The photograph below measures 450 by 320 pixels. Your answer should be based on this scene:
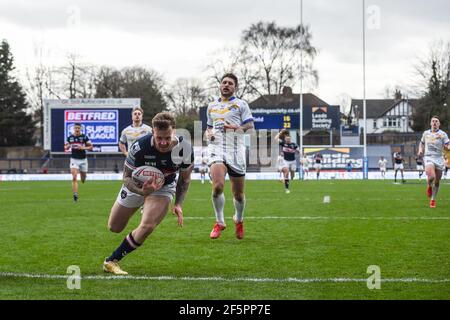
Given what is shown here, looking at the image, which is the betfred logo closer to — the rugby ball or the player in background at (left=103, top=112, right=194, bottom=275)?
the player in background at (left=103, top=112, right=194, bottom=275)

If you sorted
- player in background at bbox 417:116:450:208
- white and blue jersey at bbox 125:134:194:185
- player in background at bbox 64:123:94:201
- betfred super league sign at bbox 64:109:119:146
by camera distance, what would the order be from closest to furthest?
1. white and blue jersey at bbox 125:134:194:185
2. player in background at bbox 417:116:450:208
3. player in background at bbox 64:123:94:201
4. betfred super league sign at bbox 64:109:119:146

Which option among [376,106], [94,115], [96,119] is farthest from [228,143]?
[376,106]

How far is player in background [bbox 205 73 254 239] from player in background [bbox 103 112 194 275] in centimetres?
272

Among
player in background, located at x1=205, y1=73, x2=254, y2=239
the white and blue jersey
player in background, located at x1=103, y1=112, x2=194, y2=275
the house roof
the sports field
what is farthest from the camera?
the house roof

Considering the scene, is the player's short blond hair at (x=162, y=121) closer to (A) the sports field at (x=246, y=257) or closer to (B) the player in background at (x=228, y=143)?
(A) the sports field at (x=246, y=257)

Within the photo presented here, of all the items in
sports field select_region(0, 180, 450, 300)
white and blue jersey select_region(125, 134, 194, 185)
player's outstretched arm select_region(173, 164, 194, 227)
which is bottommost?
sports field select_region(0, 180, 450, 300)

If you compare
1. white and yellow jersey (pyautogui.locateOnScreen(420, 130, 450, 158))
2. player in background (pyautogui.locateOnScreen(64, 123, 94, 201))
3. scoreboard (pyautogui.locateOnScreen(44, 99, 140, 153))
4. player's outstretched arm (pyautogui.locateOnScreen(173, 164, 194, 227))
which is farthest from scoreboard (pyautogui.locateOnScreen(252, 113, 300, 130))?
player's outstretched arm (pyautogui.locateOnScreen(173, 164, 194, 227))

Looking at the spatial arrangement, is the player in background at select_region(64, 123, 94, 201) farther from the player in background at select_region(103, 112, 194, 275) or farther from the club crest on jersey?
the player in background at select_region(103, 112, 194, 275)

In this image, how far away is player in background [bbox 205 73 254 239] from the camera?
1030 centimetres

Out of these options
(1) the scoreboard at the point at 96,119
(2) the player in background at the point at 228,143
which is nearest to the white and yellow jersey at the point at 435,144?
(2) the player in background at the point at 228,143

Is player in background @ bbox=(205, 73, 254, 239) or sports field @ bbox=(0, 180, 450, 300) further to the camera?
player in background @ bbox=(205, 73, 254, 239)

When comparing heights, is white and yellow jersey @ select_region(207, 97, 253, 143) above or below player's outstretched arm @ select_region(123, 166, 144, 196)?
above

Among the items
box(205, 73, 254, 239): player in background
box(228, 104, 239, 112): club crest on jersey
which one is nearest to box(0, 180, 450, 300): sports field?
box(205, 73, 254, 239): player in background

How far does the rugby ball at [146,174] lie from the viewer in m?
7.27
